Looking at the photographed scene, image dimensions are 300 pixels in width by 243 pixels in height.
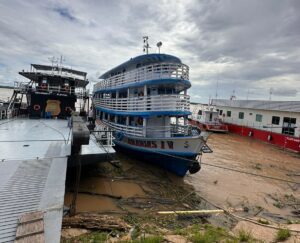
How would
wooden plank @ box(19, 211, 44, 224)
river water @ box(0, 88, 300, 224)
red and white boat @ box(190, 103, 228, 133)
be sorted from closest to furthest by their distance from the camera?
1. wooden plank @ box(19, 211, 44, 224)
2. river water @ box(0, 88, 300, 224)
3. red and white boat @ box(190, 103, 228, 133)

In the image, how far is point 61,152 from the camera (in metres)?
9.09

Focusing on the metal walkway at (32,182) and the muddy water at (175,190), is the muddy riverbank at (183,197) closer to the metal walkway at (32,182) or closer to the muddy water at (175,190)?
the muddy water at (175,190)

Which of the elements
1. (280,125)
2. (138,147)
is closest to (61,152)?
(138,147)

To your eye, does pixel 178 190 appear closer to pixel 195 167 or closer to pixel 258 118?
pixel 195 167

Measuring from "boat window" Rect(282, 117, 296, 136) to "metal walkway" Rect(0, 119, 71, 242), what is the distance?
25.6 m

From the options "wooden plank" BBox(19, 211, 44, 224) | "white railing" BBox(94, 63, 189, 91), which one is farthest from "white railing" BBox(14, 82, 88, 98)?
"wooden plank" BBox(19, 211, 44, 224)

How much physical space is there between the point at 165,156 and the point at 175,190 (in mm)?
2447

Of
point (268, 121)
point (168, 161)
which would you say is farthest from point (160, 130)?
point (268, 121)

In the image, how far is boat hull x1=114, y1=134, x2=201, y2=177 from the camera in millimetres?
12520

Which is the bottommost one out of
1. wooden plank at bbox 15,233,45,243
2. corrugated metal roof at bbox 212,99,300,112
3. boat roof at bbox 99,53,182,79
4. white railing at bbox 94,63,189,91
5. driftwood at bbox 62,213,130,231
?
driftwood at bbox 62,213,130,231

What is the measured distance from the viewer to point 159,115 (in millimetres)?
14469

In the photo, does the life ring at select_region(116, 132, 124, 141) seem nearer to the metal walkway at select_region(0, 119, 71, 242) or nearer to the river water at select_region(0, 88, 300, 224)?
the river water at select_region(0, 88, 300, 224)

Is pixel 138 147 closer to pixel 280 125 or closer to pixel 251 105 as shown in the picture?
pixel 280 125

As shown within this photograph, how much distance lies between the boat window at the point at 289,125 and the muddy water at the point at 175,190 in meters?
10.2
